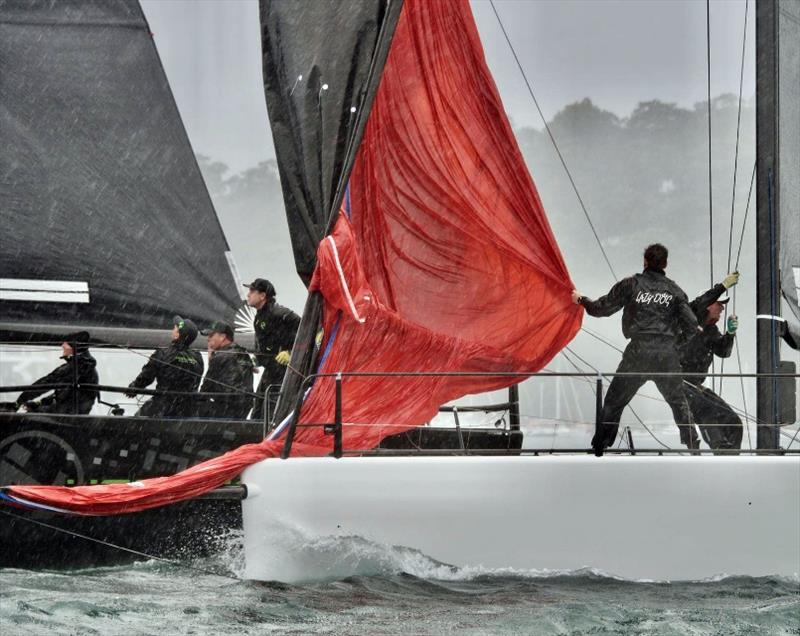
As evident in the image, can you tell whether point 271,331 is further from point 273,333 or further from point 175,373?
point 175,373

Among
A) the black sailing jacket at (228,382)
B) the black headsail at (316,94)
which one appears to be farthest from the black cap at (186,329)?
the black headsail at (316,94)

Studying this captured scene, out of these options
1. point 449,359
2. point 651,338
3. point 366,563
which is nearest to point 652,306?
point 651,338

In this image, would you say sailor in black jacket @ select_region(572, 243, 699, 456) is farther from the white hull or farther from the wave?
the wave

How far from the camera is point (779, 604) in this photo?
6.53 m

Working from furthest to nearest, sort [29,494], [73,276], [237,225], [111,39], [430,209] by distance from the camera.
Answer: [237,225] < [111,39] < [73,276] < [430,209] < [29,494]

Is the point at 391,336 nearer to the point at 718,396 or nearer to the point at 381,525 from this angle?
the point at 381,525

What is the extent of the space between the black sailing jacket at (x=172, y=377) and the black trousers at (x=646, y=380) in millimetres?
2914

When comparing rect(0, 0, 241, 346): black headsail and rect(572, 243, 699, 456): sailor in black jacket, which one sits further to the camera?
rect(0, 0, 241, 346): black headsail

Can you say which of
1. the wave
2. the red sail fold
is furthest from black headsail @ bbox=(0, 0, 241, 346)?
the wave

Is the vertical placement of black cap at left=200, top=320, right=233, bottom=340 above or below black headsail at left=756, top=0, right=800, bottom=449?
below

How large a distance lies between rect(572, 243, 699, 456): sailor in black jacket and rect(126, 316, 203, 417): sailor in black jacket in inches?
116

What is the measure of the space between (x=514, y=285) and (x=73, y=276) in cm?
303

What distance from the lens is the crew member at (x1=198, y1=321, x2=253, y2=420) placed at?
888 centimetres

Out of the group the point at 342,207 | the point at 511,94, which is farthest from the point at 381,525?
the point at 511,94
